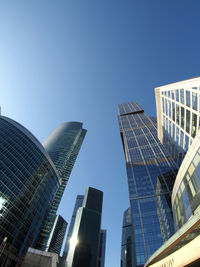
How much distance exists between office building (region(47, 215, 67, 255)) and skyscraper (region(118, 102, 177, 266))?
404 ft

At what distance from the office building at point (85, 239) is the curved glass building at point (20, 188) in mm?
90681

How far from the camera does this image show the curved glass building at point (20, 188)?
2094 inches

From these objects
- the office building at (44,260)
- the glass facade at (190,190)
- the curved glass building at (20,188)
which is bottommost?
the office building at (44,260)

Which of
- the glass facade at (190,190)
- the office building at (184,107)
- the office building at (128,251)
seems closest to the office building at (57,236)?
the office building at (128,251)

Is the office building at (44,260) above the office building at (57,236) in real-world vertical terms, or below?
below

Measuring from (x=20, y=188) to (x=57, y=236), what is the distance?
146 m

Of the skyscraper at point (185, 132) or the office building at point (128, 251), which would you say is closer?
the skyscraper at point (185, 132)

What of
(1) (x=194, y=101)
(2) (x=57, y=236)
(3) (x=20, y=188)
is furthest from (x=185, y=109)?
(2) (x=57, y=236)

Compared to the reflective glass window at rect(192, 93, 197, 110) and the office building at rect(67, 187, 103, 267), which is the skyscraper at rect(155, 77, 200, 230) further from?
the office building at rect(67, 187, 103, 267)

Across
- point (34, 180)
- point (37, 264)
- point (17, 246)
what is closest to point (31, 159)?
point (34, 180)

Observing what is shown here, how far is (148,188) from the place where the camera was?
84375 millimetres

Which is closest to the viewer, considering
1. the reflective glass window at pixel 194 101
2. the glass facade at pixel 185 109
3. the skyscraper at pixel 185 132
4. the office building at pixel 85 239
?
the skyscraper at pixel 185 132

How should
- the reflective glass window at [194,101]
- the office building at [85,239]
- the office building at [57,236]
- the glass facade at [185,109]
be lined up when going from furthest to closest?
1. the office building at [57,236]
2. the office building at [85,239]
3. the glass facade at [185,109]
4. the reflective glass window at [194,101]

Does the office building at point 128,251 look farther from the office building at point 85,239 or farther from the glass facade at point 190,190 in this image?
the glass facade at point 190,190
